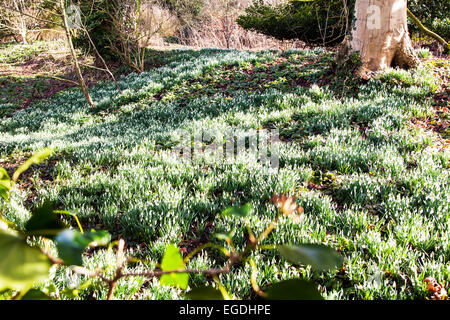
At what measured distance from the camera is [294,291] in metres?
0.39

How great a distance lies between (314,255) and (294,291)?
6 cm

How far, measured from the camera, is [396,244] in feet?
7.03

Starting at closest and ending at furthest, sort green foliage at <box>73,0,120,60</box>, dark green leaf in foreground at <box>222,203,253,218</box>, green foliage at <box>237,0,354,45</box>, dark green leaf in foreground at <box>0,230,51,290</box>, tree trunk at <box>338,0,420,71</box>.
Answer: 1. dark green leaf in foreground at <box>0,230,51,290</box>
2. dark green leaf in foreground at <box>222,203,253,218</box>
3. tree trunk at <box>338,0,420,71</box>
4. green foliage at <box>237,0,354,45</box>
5. green foliage at <box>73,0,120,60</box>

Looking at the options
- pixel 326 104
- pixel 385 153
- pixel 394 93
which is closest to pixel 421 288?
pixel 385 153

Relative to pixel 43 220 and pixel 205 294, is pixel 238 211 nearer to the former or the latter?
pixel 205 294

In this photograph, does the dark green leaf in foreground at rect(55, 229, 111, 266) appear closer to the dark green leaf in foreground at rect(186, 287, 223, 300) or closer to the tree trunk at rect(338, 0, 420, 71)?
the dark green leaf in foreground at rect(186, 287, 223, 300)

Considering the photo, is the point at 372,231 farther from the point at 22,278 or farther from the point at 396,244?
the point at 22,278

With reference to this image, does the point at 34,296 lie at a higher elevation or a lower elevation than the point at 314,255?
lower

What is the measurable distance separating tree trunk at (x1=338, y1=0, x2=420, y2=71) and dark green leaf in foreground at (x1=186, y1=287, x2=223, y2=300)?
6.93 meters

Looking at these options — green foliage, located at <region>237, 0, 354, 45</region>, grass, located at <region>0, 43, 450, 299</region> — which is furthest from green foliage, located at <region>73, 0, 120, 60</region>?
grass, located at <region>0, 43, 450, 299</region>

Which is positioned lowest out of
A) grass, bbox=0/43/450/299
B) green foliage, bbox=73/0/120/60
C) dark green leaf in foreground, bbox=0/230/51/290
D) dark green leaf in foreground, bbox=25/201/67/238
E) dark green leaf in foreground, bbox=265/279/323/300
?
grass, bbox=0/43/450/299

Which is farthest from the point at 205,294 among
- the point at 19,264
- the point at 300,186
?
the point at 300,186

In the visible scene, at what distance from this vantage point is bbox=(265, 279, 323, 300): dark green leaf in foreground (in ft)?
1.25
